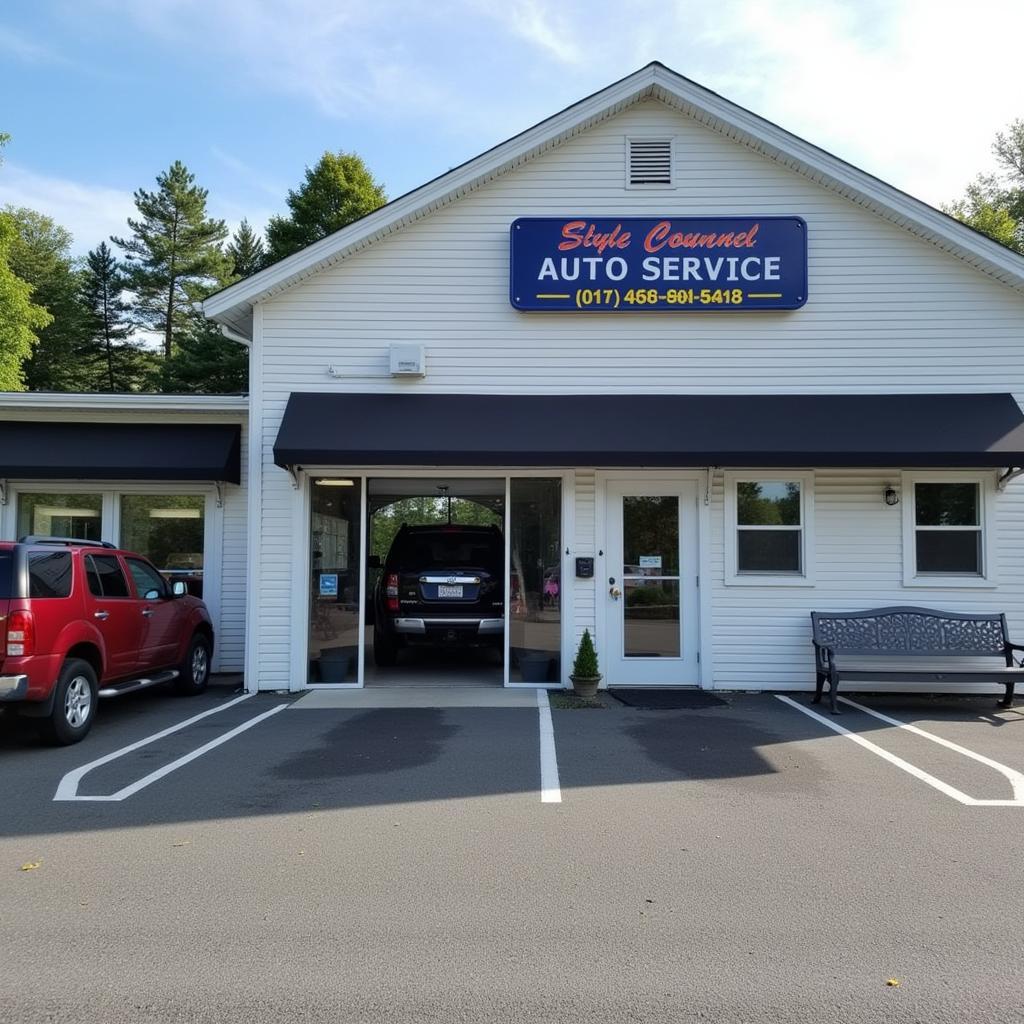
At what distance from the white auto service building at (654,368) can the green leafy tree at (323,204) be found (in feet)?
93.3

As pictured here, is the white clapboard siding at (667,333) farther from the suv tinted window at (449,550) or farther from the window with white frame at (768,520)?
the suv tinted window at (449,550)

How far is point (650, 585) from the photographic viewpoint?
398 inches

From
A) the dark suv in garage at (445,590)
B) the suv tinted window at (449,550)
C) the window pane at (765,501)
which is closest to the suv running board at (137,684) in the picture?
the dark suv in garage at (445,590)

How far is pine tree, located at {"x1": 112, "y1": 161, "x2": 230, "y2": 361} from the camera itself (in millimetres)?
40906

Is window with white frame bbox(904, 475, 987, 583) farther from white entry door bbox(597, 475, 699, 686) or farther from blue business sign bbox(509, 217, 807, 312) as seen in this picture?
blue business sign bbox(509, 217, 807, 312)

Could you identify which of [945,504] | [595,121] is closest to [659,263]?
[595,121]

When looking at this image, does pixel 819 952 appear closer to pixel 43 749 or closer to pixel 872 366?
pixel 43 749

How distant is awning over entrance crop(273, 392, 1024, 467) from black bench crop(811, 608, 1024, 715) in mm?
1835

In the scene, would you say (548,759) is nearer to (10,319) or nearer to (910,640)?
(910,640)

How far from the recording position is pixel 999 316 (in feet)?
32.6

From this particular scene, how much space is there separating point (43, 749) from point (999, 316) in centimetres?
1149

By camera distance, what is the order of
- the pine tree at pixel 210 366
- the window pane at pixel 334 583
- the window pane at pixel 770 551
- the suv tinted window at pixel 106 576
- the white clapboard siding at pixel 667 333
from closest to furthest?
the suv tinted window at pixel 106 576 < the white clapboard siding at pixel 667 333 < the window pane at pixel 770 551 < the window pane at pixel 334 583 < the pine tree at pixel 210 366

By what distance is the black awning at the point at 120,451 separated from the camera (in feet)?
35.2

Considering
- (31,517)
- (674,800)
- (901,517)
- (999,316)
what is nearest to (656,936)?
(674,800)
